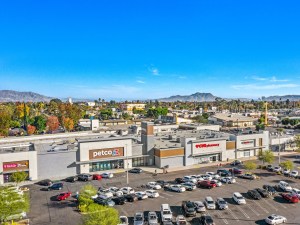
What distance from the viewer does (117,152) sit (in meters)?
52.4

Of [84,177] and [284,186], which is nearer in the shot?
[284,186]

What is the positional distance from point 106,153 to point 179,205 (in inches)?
805

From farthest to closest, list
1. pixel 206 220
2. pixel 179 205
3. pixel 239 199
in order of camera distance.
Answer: pixel 239 199, pixel 179 205, pixel 206 220

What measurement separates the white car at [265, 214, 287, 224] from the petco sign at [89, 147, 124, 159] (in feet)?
96.7

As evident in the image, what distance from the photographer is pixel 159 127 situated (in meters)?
87.5

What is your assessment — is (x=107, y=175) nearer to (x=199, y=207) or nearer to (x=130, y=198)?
(x=130, y=198)

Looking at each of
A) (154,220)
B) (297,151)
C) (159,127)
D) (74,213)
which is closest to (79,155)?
(74,213)

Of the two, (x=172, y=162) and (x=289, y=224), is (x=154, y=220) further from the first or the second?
(x=172, y=162)

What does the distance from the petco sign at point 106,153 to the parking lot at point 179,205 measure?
607 cm

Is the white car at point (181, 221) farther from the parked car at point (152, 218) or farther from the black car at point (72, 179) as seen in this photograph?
the black car at point (72, 179)

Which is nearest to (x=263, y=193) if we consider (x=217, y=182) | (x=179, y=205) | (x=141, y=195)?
(x=217, y=182)

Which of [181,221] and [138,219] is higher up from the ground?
[138,219]

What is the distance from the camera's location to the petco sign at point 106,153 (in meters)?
50.3

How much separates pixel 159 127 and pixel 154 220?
58.4m
